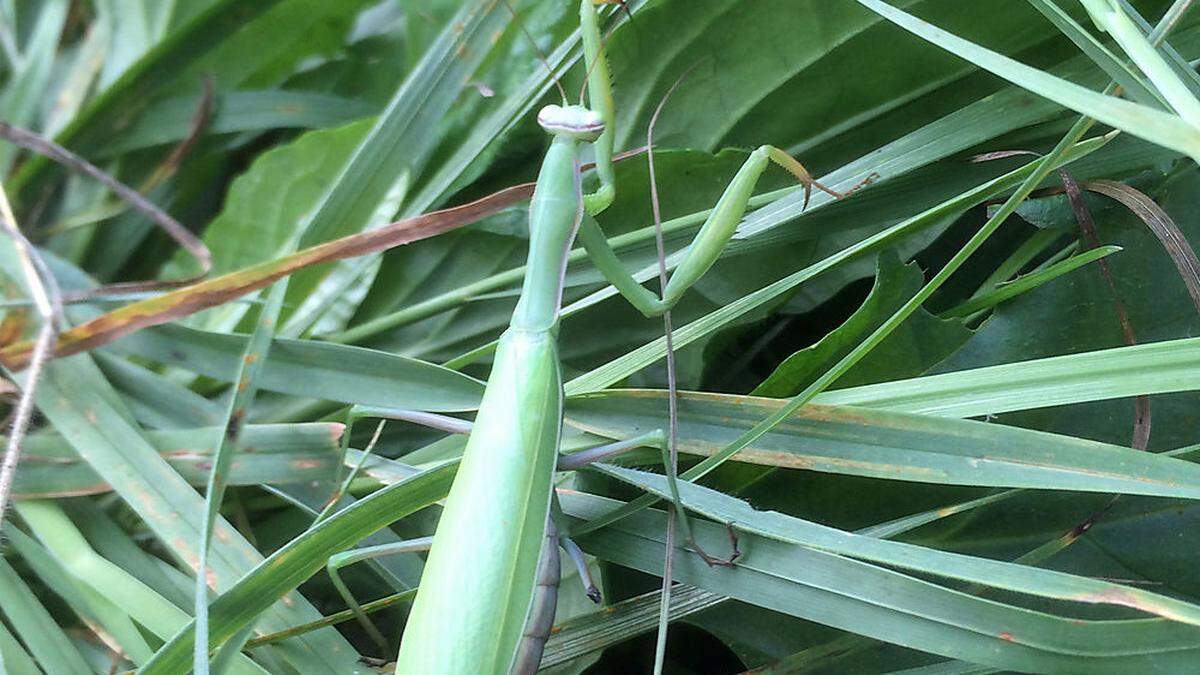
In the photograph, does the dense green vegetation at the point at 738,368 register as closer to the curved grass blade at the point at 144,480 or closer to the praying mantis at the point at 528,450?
the curved grass blade at the point at 144,480

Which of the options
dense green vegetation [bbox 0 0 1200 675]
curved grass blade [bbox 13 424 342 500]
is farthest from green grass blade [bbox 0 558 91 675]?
curved grass blade [bbox 13 424 342 500]

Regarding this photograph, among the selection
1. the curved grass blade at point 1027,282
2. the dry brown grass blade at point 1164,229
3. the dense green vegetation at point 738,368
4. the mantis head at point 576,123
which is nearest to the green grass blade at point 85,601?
the dense green vegetation at point 738,368

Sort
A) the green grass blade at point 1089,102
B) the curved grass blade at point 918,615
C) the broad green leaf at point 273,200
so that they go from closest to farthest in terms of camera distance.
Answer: the green grass blade at point 1089,102
the curved grass blade at point 918,615
the broad green leaf at point 273,200

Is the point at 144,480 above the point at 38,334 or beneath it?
beneath

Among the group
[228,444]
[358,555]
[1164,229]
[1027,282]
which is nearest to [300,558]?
[358,555]

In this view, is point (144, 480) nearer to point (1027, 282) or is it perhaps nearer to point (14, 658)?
point (14, 658)

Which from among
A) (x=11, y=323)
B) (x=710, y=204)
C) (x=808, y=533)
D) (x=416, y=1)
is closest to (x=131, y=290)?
(x=11, y=323)

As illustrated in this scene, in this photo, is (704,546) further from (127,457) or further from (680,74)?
(127,457)

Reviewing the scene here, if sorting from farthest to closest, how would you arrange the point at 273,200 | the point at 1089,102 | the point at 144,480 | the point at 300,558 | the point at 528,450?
the point at 273,200 < the point at 144,480 < the point at 300,558 < the point at 528,450 < the point at 1089,102
